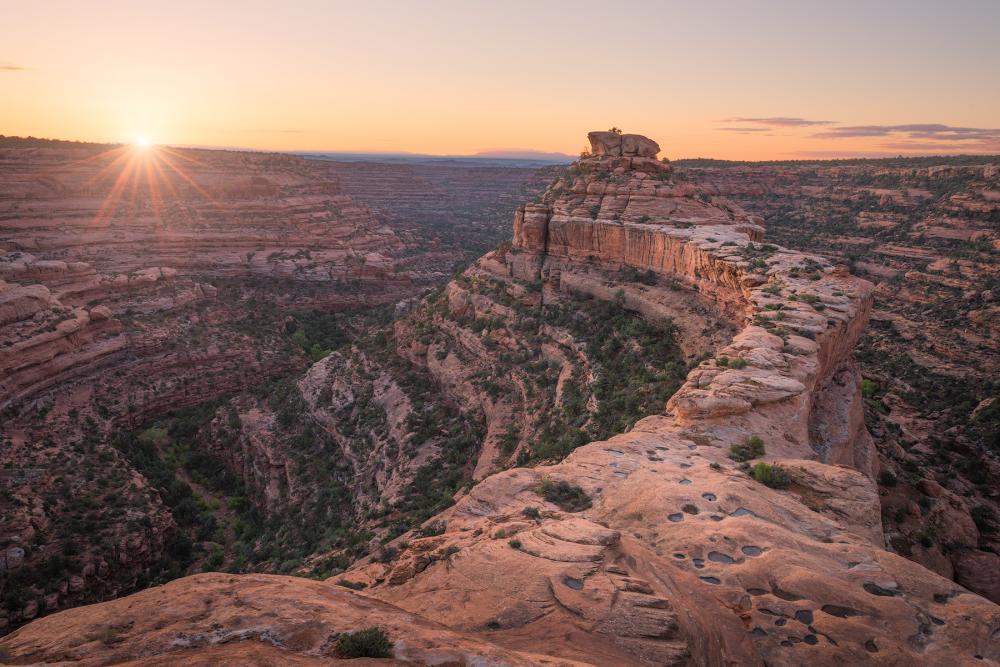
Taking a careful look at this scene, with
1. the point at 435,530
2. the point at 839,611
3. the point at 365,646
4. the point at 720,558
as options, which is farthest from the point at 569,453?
the point at 365,646

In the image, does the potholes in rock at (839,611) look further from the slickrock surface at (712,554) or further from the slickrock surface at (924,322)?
the slickrock surface at (924,322)

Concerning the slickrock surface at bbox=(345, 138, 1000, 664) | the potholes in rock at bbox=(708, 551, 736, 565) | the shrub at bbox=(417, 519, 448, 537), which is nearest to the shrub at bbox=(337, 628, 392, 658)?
the slickrock surface at bbox=(345, 138, 1000, 664)

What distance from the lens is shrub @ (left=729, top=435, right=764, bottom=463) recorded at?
1369 cm

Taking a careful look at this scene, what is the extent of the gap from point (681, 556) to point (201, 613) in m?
7.47

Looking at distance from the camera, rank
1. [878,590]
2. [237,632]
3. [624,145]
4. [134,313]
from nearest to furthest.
Result: 1. [237,632]
2. [878,590]
3. [624,145]
4. [134,313]

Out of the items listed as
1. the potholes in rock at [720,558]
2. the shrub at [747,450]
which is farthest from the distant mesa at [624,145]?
the potholes in rock at [720,558]

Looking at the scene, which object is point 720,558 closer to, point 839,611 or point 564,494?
point 839,611

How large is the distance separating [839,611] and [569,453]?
11.4m

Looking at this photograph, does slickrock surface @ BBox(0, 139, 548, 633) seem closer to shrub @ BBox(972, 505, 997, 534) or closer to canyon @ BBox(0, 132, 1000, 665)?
canyon @ BBox(0, 132, 1000, 665)

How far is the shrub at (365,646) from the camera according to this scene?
645 centimetres

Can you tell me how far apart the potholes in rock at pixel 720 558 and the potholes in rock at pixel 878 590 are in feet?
Answer: 6.29

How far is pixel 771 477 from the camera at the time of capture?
41.0 feet

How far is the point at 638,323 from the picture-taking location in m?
26.7

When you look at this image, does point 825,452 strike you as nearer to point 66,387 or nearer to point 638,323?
point 638,323
